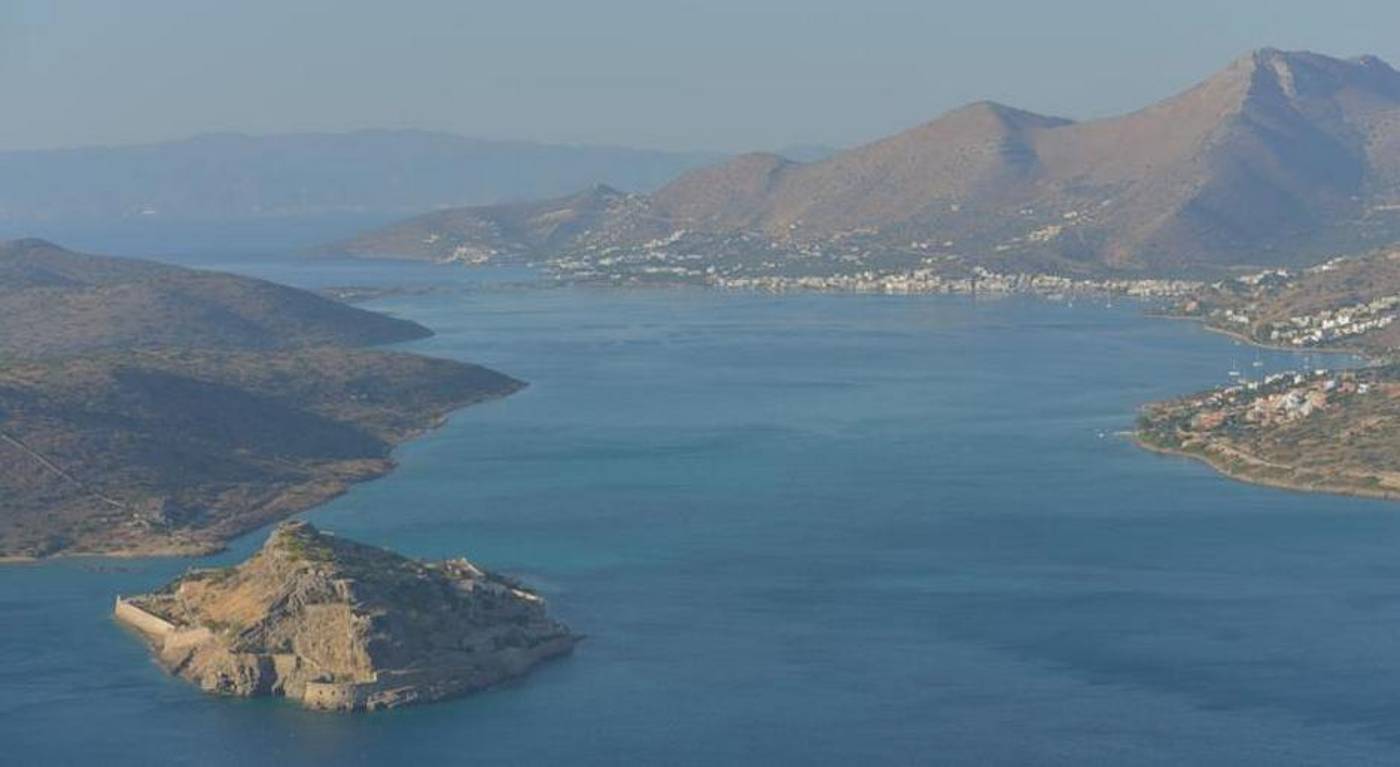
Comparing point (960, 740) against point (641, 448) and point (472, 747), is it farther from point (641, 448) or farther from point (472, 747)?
point (641, 448)

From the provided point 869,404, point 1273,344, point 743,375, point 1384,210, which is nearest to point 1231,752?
point 869,404

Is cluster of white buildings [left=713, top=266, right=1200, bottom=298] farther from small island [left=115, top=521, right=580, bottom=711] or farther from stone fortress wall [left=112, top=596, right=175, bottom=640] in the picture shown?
small island [left=115, top=521, right=580, bottom=711]

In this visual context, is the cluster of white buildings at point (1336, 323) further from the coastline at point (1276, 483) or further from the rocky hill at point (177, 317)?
the rocky hill at point (177, 317)

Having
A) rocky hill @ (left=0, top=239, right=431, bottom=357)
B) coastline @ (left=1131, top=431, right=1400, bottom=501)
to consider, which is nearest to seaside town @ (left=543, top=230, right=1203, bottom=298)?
rocky hill @ (left=0, top=239, right=431, bottom=357)

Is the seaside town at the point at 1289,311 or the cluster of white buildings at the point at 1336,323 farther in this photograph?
the seaside town at the point at 1289,311

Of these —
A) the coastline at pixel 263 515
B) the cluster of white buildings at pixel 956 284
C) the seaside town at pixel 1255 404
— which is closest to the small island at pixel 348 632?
the coastline at pixel 263 515
